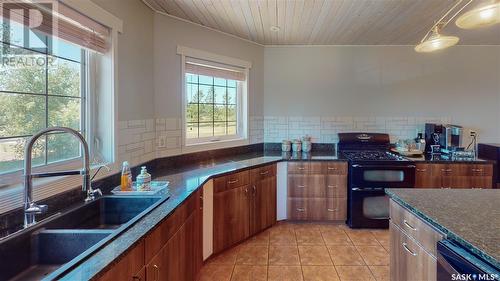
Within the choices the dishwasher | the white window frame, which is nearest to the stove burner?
the white window frame

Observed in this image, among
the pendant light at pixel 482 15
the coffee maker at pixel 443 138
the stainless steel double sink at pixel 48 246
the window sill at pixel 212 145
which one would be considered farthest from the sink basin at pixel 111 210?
the coffee maker at pixel 443 138

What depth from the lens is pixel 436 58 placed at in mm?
4277

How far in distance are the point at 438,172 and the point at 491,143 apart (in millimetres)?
1382

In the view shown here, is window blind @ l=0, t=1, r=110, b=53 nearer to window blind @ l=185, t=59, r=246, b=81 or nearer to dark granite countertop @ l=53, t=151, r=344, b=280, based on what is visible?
dark granite countertop @ l=53, t=151, r=344, b=280

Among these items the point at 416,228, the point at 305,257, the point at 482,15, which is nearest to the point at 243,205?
the point at 305,257

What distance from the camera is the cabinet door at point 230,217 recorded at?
9.44 feet

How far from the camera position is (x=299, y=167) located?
3.76 meters

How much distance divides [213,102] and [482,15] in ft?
8.96

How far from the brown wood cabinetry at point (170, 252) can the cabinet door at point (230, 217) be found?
0.36 meters

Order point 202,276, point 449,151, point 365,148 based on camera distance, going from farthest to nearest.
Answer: point 365,148
point 449,151
point 202,276

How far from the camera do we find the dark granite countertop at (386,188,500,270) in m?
1.22

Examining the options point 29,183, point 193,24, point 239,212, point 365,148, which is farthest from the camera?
point 365,148

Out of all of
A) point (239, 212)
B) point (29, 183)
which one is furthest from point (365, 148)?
point (29, 183)

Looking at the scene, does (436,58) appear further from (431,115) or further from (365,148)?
(365,148)
